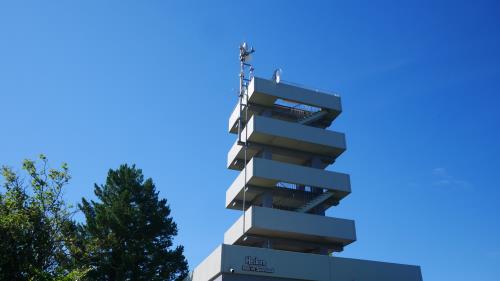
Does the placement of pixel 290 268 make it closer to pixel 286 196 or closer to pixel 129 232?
pixel 286 196

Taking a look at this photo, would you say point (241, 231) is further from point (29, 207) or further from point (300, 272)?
point (29, 207)

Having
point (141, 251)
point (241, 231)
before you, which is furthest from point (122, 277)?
point (241, 231)

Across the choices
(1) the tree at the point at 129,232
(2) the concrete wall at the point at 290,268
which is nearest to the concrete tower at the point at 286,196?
(2) the concrete wall at the point at 290,268

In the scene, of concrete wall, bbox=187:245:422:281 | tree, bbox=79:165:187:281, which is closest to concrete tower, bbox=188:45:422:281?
concrete wall, bbox=187:245:422:281

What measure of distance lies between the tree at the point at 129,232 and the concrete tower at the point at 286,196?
546cm

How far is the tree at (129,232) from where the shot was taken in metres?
40.5

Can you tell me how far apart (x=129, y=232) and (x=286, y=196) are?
606 inches

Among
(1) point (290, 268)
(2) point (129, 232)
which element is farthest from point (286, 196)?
(2) point (129, 232)

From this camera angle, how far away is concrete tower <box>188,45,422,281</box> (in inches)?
1284

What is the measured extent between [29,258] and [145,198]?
19639 millimetres

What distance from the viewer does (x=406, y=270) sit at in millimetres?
36250

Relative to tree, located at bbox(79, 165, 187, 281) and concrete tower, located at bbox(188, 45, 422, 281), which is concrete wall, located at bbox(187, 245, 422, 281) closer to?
concrete tower, located at bbox(188, 45, 422, 281)

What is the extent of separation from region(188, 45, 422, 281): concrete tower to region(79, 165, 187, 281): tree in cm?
546

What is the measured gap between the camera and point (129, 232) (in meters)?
42.7
